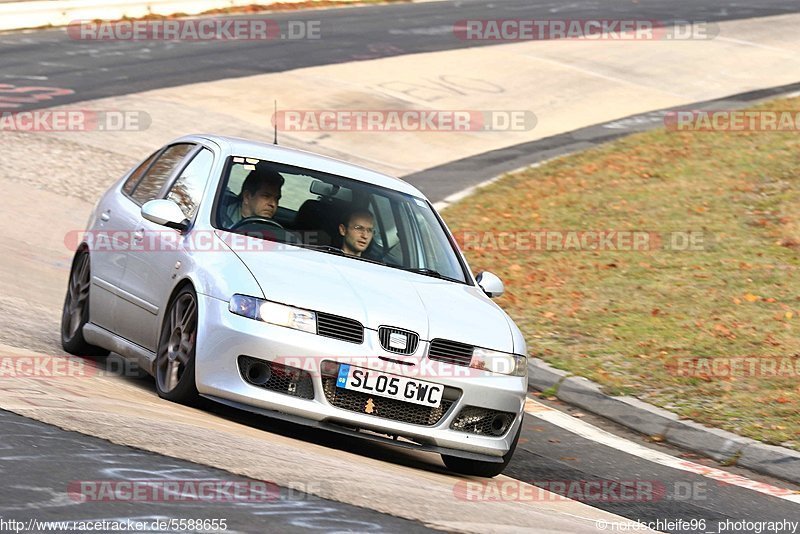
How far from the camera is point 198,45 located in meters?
25.6

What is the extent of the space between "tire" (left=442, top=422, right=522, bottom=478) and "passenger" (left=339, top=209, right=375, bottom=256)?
4.37ft

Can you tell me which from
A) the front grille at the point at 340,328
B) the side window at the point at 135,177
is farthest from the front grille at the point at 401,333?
the side window at the point at 135,177

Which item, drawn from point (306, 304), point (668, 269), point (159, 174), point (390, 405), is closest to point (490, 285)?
point (390, 405)

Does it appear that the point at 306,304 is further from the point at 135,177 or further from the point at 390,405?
the point at 135,177

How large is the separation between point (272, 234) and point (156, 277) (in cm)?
71

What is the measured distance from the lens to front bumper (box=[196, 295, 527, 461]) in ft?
22.5

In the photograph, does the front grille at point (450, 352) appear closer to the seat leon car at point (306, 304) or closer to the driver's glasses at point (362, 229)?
the seat leon car at point (306, 304)

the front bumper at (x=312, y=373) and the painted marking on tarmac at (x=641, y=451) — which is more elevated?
the front bumper at (x=312, y=373)

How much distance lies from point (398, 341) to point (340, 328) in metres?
0.30

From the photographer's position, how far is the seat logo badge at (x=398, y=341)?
696cm

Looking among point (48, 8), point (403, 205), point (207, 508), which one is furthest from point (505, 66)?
point (207, 508)

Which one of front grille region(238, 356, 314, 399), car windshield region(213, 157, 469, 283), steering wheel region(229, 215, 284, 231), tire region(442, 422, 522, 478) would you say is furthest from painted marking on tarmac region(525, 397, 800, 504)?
front grille region(238, 356, 314, 399)

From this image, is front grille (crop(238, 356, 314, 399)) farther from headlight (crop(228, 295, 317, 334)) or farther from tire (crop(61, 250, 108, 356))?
tire (crop(61, 250, 108, 356))

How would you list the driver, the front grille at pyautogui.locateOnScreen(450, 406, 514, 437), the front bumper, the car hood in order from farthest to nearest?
the driver, the front grille at pyautogui.locateOnScreen(450, 406, 514, 437), the car hood, the front bumper
